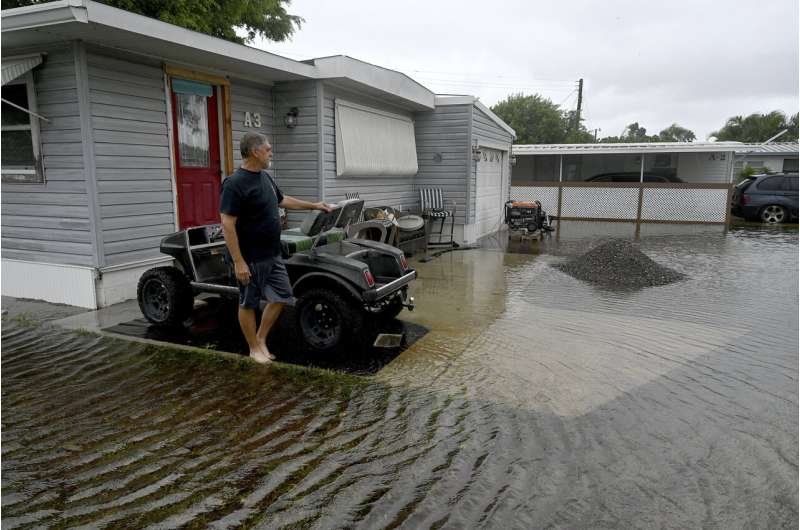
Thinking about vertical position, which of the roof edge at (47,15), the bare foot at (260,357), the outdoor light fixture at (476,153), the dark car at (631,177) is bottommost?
the bare foot at (260,357)

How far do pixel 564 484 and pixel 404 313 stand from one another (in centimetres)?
344

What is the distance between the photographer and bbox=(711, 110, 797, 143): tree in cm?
3575

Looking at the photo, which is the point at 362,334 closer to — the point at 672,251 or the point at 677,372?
the point at 677,372

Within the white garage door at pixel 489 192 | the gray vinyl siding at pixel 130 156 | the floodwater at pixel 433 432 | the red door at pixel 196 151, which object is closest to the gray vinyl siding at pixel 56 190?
the gray vinyl siding at pixel 130 156

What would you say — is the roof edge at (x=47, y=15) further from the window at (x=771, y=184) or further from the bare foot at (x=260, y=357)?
the window at (x=771, y=184)

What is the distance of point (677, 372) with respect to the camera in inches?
170

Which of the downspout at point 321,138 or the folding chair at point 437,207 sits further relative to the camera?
the folding chair at point 437,207

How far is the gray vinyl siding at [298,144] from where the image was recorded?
833cm

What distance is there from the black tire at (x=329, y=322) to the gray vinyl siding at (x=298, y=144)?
397 centimetres

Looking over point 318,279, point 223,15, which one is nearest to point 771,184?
point 223,15

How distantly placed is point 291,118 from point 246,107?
2.24ft

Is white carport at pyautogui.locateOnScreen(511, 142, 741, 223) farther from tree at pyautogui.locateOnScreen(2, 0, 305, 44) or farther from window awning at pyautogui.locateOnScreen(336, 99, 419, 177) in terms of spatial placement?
tree at pyautogui.locateOnScreen(2, 0, 305, 44)

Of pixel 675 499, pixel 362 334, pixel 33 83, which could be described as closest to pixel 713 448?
pixel 675 499

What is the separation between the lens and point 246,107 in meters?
7.93
